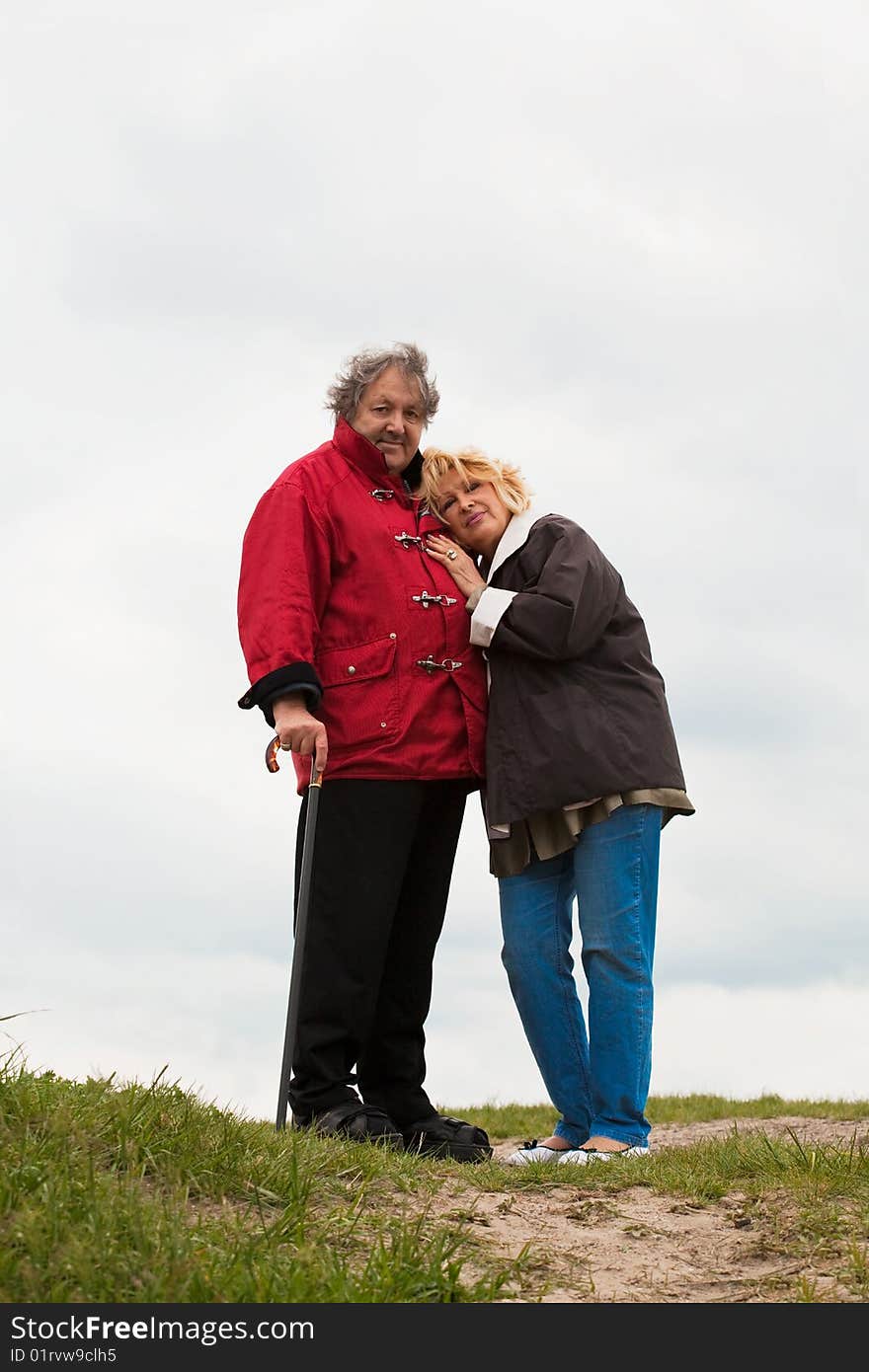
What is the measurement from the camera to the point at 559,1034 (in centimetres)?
550

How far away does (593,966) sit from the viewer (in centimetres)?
533

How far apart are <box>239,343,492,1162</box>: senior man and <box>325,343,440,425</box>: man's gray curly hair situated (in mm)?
13

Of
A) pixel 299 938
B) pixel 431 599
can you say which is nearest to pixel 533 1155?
pixel 299 938

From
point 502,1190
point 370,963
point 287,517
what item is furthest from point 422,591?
point 502,1190

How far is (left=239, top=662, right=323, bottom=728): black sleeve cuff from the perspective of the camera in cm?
502

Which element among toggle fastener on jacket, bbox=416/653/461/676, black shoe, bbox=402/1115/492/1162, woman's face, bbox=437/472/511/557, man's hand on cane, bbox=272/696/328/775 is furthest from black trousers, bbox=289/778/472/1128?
woman's face, bbox=437/472/511/557

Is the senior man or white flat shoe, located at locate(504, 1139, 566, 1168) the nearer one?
white flat shoe, located at locate(504, 1139, 566, 1168)

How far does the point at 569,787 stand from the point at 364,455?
1.65m

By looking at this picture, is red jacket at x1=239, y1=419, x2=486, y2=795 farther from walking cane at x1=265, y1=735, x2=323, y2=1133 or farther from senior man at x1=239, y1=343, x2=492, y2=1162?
walking cane at x1=265, y1=735, x2=323, y2=1133

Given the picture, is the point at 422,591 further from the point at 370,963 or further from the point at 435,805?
the point at 370,963

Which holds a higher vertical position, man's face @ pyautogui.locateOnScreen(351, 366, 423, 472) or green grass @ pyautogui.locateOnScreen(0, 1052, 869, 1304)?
man's face @ pyautogui.locateOnScreen(351, 366, 423, 472)

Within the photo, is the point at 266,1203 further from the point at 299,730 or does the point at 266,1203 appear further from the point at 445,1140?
the point at 445,1140
